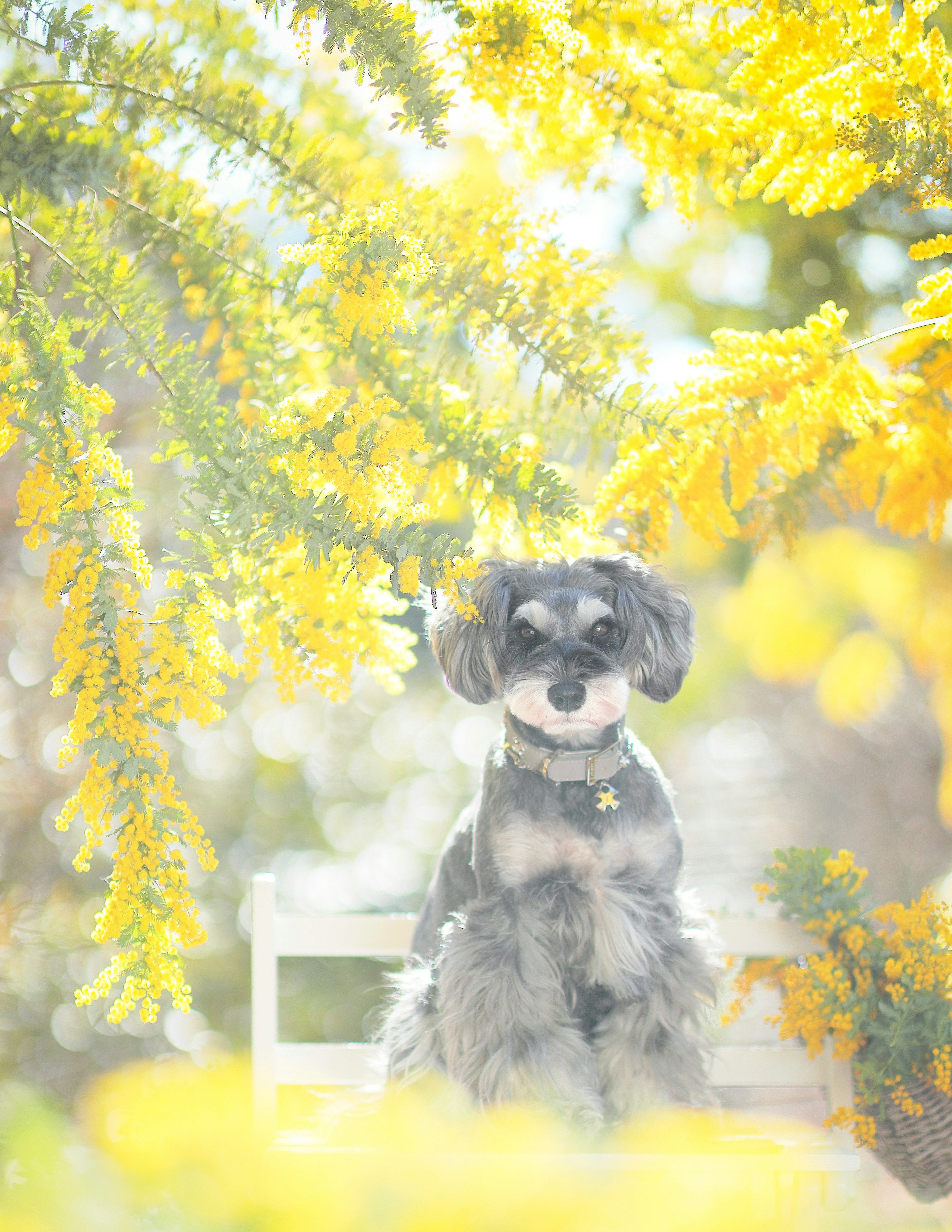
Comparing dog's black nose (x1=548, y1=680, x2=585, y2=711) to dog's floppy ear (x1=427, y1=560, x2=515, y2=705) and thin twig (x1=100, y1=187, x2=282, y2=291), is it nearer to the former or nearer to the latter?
dog's floppy ear (x1=427, y1=560, x2=515, y2=705)

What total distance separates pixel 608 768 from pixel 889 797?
4168mm

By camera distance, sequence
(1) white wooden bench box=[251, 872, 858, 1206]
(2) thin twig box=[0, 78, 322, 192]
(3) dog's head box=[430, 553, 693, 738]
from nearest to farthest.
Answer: (2) thin twig box=[0, 78, 322, 192], (3) dog's head box=[430, 553, 693, 738], (1) white wooden bench box=[251, 872, 858, 1206]

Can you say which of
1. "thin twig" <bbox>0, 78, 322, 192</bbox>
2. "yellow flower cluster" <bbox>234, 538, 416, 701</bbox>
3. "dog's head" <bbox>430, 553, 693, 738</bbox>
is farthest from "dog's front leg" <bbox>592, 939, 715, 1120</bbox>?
"thin twig" <bbox>0, 78, 322, 192</bbox>

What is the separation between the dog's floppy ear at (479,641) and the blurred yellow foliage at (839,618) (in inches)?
56.1

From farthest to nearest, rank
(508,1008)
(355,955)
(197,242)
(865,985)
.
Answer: (355,955) < (865,985) < (508,1008) < (197,242)

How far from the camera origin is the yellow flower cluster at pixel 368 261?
1.04 m

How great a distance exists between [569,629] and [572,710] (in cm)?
16

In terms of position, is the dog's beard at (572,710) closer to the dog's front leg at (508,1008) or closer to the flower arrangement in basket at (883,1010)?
the dog's front leg at (508,1008)

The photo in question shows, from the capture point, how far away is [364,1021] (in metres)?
2.26

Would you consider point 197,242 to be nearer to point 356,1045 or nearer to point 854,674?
point 356,1045

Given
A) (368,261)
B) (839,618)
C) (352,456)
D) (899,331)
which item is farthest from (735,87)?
(839,618)

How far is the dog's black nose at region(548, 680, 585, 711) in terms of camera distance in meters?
1.31

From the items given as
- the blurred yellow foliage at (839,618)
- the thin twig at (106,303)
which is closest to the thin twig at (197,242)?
the thin twig at (106,303)

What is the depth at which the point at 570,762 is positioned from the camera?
Answer: 142 cm
